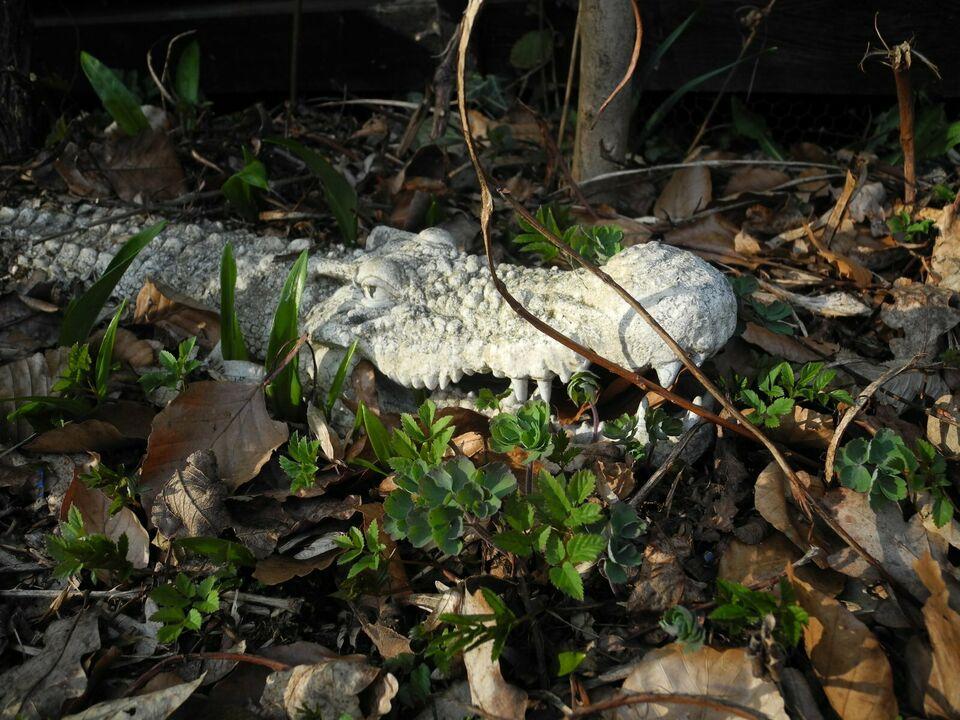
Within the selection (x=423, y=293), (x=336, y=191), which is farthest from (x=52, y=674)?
(x=336, y=191)

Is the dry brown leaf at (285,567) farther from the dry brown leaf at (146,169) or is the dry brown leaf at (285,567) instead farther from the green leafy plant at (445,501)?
Result: the dry brown leaf at (146,169)

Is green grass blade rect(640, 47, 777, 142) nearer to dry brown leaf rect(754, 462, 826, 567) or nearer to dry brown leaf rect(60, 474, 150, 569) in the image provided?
dry brown leaf rect(754, 462, 826, 567)

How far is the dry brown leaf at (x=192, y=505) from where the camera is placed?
201 centimetres

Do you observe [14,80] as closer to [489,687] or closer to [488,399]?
[488,399]

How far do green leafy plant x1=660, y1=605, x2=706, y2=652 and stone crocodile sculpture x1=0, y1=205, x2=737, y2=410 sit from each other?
58 cm

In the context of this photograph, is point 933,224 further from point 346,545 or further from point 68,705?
point 68,705

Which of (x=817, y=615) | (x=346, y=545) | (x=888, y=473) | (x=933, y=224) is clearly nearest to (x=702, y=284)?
(x=888, y=473)

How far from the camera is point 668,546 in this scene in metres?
1.87

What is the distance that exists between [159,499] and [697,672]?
1347 millimetres

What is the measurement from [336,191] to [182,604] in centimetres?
150

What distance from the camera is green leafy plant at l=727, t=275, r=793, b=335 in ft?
7.63

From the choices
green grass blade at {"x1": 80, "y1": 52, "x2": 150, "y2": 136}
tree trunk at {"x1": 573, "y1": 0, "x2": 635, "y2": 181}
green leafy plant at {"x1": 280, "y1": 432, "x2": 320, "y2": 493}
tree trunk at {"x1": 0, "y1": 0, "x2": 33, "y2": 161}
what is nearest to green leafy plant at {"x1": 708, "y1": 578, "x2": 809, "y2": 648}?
green leafy plant at {"x1": 280, "y1": 432, "x2": 320, "y2": 493}

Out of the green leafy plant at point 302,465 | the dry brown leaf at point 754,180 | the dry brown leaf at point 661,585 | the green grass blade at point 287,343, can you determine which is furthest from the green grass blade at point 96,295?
the dry brown leaf at point 754,180

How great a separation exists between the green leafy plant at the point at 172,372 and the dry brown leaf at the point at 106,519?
1.04ft
